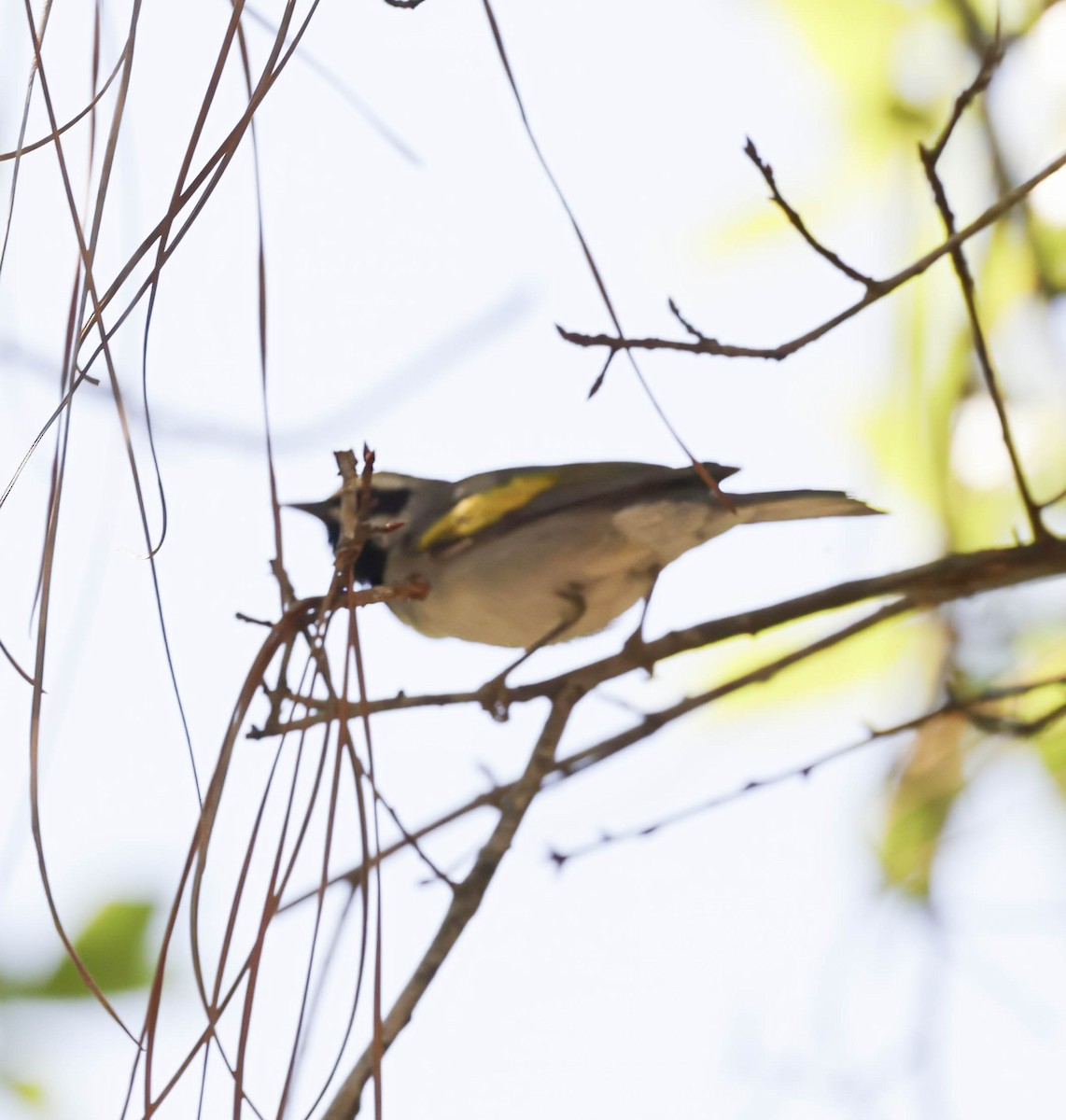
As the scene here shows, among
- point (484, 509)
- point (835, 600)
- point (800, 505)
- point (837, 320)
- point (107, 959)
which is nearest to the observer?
point (837, 320)

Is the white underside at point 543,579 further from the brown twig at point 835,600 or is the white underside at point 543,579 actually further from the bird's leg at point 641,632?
the brown twig at point 835,600

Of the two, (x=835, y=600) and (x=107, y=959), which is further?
(x=107, y=959)

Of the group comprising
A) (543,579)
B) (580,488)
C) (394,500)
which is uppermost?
(394,500)

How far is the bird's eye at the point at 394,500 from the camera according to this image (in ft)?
16.6

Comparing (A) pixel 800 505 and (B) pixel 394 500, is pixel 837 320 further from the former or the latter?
(B) pixel 394 500

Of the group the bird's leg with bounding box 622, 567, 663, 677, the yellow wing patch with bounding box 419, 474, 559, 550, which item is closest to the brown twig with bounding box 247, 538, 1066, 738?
the bird's leg with bounding box 622, 567, 663, 677

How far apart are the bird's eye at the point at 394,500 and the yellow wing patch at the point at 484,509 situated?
2.06 ft

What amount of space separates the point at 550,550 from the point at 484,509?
0.30 m

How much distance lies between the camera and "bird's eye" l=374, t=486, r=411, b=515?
16.6 feet

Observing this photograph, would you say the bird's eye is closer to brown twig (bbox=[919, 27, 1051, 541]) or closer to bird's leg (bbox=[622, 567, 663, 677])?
bird's leg (bbox=[622, 567, 663, 677])

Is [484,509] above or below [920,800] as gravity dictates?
above

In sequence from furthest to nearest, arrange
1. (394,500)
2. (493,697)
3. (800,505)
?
1. (394,500)
2. (800,505)
3. (493,697)

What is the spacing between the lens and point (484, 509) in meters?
4.33

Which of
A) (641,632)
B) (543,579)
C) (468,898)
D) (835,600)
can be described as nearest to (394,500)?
(543,579)
